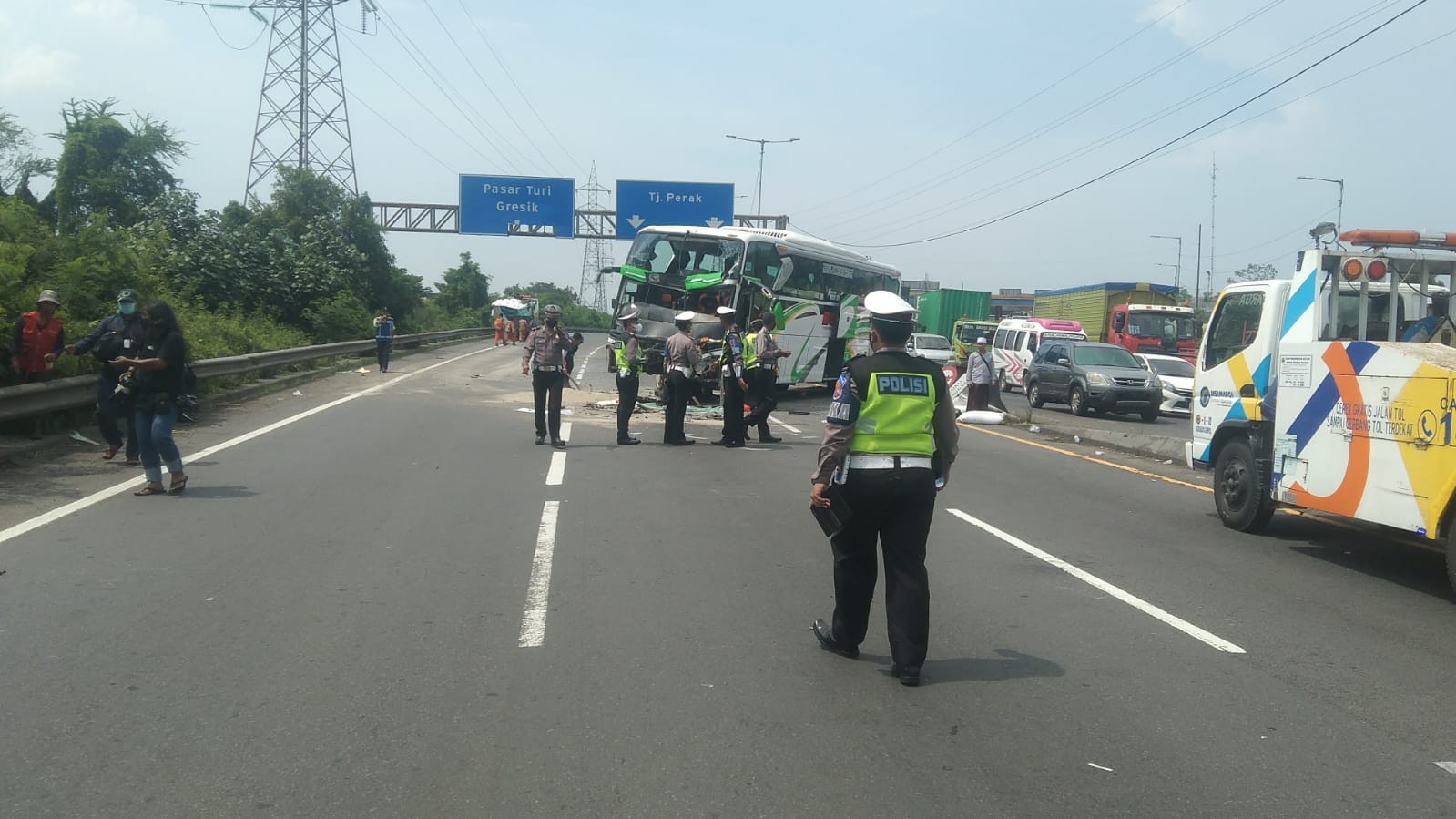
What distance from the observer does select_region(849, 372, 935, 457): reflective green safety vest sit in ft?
18.1

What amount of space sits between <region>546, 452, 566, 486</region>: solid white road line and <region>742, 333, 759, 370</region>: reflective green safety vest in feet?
9.86

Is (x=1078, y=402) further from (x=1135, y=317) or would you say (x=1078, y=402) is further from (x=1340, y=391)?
(x=1340, y=391)

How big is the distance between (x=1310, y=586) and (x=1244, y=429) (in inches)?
99.4

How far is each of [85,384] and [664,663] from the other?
10.5m

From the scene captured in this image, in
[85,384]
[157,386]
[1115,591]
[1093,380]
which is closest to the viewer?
[1115,591]

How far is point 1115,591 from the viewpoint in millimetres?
7652

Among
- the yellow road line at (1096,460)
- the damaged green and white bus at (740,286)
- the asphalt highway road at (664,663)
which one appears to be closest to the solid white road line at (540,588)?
the asphalt highway road at (664,663)

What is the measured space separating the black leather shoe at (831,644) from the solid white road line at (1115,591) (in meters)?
2.16

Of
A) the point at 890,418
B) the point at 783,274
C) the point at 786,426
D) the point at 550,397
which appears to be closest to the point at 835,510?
the point at 890,418

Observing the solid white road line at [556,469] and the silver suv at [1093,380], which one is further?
the silver suv at [1093,380]

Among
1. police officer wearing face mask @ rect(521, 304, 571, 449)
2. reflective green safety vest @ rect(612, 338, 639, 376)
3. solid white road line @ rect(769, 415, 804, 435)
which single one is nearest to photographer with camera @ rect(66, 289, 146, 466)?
police officer wearing face mask @ rect(521, 304, 571, 449)

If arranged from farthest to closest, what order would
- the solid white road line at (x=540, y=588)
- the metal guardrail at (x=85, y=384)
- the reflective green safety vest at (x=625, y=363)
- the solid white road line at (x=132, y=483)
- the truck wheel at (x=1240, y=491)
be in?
the reflective green safety vest at (x=625, y=363)
the metal guardrail at (x=85, y=384)
the truck wheel at (x=1240, y=491)
the solid white road line at (x=132, y=483)
the solid white road line at (x=540, y=588)

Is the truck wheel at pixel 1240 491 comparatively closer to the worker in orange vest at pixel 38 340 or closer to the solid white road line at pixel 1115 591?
the solid white road line at pixel 1115 591

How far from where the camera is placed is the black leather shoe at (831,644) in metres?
5.92
